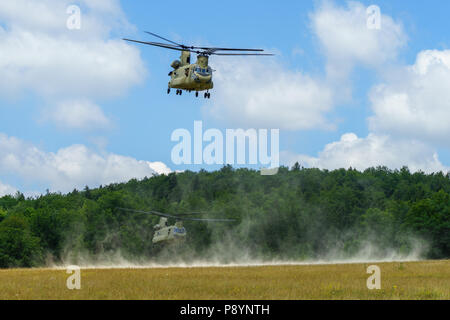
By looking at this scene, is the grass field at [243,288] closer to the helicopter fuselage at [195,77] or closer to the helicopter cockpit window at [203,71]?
the helicopter fuselage at [195,77]

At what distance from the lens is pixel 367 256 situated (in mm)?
118188

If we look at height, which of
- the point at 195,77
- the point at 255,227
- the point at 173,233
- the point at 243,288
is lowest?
the point at 243,288

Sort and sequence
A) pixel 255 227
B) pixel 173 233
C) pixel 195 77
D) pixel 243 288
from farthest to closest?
1. pixel 255 227
2. pixel 173 233
3. pixel 195 77
4. pixel 243 288

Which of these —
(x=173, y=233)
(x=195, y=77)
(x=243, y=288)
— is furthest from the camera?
(x=173, y=233)

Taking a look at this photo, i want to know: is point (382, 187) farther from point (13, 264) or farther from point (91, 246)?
point (13, 264)

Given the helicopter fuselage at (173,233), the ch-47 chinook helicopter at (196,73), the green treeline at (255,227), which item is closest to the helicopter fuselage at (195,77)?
the ch-47 chinook helicopter at (196,73)

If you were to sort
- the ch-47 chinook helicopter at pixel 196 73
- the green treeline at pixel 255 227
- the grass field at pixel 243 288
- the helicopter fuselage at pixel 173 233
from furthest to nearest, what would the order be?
the green treeline at pixel 255 227
the helicopter fuselage at pixel 173 233
the ch-47 chinook helicopter at pixel 196 73
the grass field at pixel 243 288

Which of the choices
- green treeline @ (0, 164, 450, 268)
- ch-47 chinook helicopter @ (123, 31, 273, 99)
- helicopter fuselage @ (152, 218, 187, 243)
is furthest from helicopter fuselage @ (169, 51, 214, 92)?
green treeline @ (0, 164, 450, 268)

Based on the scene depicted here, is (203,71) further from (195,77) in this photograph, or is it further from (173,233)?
(173,233)

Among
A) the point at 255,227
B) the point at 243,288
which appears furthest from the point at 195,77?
the point at 255,227

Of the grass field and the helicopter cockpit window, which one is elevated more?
the helicopter cockpit window

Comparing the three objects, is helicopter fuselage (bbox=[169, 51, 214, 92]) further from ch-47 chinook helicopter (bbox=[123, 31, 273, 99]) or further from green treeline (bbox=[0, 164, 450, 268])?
green treeline (bbox=[0, 164, 450, 268])

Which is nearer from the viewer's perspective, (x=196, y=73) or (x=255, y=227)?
(x=196, y=73)

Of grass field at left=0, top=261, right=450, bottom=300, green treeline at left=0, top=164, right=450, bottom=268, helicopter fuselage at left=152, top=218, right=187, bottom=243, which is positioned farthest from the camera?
green treeline at left=0, top=164, right=450, bottom=268
